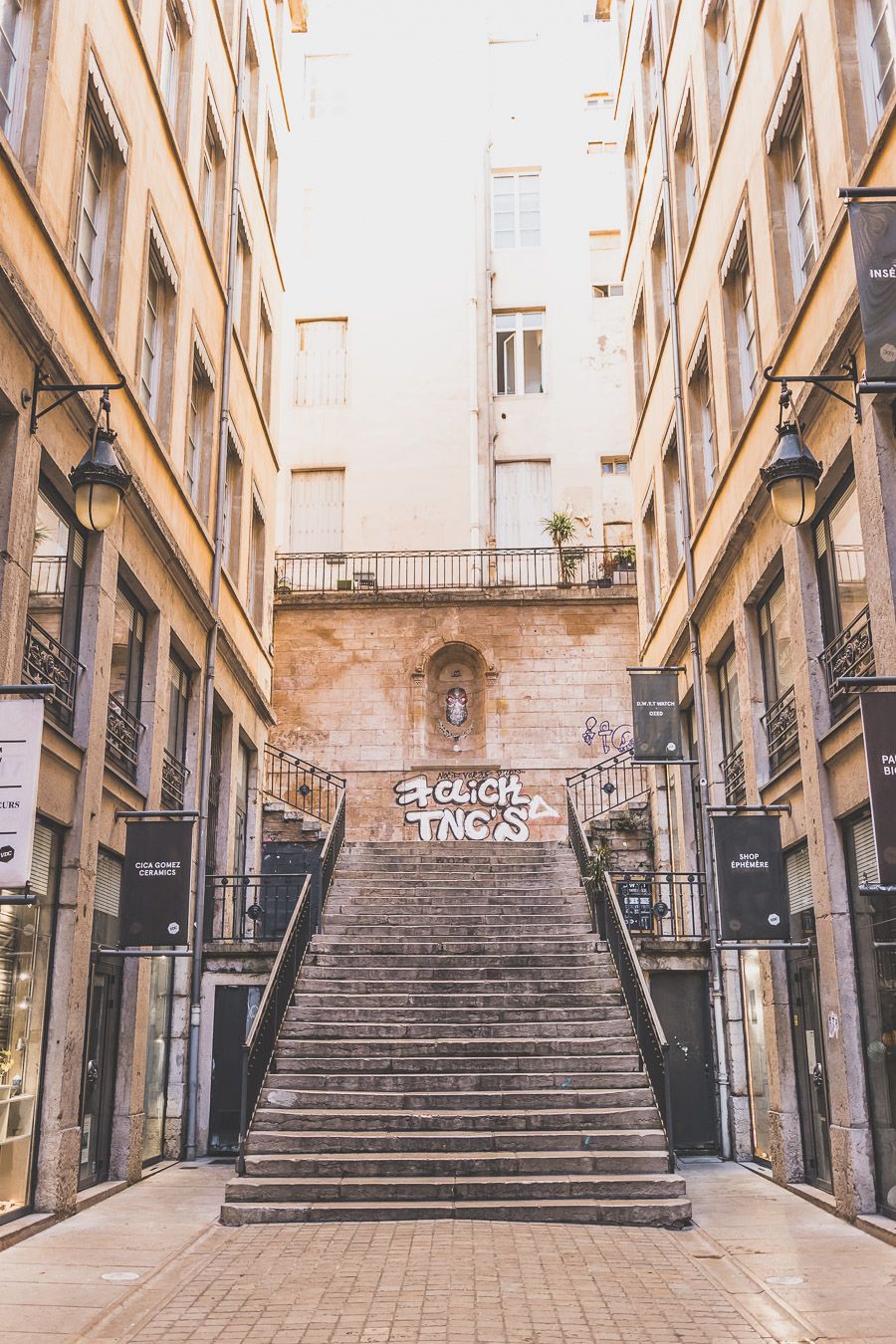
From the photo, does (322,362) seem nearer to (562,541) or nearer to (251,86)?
(562,541)

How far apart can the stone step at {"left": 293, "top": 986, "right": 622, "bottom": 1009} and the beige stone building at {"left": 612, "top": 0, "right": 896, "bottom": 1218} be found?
1.95 m

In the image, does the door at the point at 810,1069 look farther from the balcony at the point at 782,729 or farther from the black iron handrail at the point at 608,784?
the black iron handrail at the point at 608,784

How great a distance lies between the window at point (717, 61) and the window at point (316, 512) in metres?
14.6


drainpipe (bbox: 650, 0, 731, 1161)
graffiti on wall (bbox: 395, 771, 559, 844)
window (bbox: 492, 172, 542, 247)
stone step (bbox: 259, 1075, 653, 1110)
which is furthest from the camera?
window (bbox: 492, 172, 542, 247)

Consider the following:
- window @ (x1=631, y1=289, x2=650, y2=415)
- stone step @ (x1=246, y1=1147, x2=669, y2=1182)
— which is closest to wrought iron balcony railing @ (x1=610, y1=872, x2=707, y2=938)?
stone step @ (x1=246, y1=1147, x2=669, y2=1182)

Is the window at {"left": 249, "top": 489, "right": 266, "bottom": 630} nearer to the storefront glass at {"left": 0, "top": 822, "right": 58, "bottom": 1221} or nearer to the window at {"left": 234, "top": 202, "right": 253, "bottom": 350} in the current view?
the window at {"left": 234, "top": 202, "right": 253, "bottom": 350}

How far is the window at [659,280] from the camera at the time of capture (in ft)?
68.0

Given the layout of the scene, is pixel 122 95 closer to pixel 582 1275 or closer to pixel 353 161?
pixel 582 1275

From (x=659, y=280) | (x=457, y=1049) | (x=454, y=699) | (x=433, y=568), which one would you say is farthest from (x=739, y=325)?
(x=433, y=568)

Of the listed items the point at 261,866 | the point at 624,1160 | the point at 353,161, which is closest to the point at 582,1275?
the point at 624,1160

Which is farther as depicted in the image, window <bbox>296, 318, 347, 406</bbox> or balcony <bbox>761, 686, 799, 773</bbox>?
window <bbox>296, 318, 347, 406</bbox>

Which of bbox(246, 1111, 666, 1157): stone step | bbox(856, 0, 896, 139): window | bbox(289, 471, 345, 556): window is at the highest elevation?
bbox(289, 471, 345, 556): window

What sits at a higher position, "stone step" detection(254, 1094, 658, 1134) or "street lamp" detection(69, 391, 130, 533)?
"street lamp" detection(69, 391, 130, 533)

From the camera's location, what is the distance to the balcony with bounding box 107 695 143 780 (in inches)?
527
